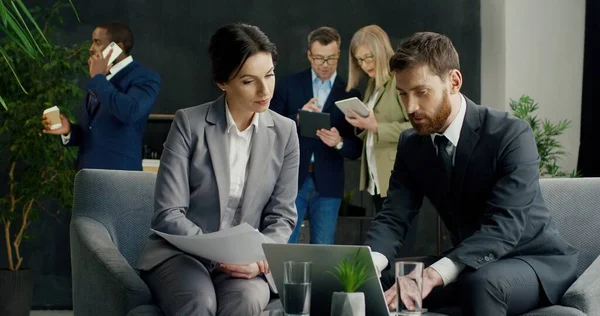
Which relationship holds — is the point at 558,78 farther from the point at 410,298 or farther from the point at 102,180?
the point at 410,298

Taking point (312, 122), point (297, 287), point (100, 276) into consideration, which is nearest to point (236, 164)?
point (100, 276)

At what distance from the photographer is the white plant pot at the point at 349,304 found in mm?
2225

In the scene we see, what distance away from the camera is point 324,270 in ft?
7.89

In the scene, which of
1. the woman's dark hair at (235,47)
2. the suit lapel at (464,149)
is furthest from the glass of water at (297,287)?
the woman's dark hair at (235,47)

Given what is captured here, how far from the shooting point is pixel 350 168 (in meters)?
6.93

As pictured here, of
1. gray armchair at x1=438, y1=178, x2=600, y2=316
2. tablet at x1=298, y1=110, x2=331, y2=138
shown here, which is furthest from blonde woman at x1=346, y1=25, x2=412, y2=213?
gray armchair at x1=438, y1=178, x2=600, y2=316

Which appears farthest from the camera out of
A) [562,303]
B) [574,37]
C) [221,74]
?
[574,37]

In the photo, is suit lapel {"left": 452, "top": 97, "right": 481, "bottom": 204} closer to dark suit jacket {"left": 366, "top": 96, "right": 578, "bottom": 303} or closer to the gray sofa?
dark suit jacket {"left": 366, "top": 96, "right": 578, "bottom": 303}

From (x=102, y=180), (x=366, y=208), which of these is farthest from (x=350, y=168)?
(x=102, y=180)

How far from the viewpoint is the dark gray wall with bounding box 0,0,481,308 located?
682cm

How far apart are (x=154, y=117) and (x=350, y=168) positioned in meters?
1.42

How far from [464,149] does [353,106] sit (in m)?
2.11

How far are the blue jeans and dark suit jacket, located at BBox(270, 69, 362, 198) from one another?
41 mm

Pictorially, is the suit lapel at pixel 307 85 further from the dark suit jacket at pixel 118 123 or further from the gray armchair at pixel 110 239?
the gray armchair at pixel 110 239
